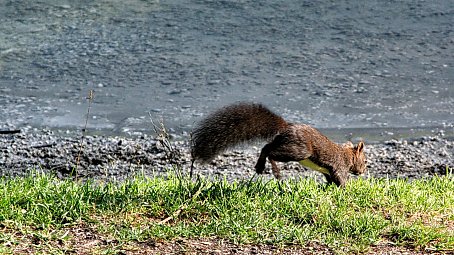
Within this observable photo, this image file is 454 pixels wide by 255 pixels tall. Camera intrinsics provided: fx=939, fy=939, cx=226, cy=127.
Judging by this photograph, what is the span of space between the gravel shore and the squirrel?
78 cm

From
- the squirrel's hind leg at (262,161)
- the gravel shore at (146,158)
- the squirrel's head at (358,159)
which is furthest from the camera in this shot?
the gravel shore at (146,158)

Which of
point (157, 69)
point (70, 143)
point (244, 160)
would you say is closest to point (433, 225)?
point (244, 160)

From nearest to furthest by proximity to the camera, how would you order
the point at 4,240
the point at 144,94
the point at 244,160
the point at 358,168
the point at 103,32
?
the point at 4,240, the point at 358,168, the point at 244,160, the point at 144,94, the point at 103,32

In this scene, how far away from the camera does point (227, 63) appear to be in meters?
9.98

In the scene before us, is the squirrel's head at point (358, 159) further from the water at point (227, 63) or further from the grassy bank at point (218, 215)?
the water at point (227, 63)

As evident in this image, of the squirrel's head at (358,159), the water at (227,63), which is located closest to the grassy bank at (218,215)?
the squirrel's head at (358,159)

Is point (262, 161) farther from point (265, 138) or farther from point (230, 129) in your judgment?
point (230, 129)

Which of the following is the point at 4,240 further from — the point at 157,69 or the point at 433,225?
the point at 157,69

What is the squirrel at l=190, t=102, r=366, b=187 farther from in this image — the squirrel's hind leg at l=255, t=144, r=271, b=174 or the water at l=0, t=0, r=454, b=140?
the water at l=0, t=0, r=454, b=140

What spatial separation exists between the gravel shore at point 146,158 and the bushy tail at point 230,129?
1104 millimetres

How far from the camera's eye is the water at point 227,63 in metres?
8.66

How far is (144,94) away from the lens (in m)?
9.22

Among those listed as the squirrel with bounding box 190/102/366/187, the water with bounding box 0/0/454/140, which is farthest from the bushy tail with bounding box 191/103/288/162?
the water with bounding box 0/0/454/140

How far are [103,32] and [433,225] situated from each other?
639 cm
